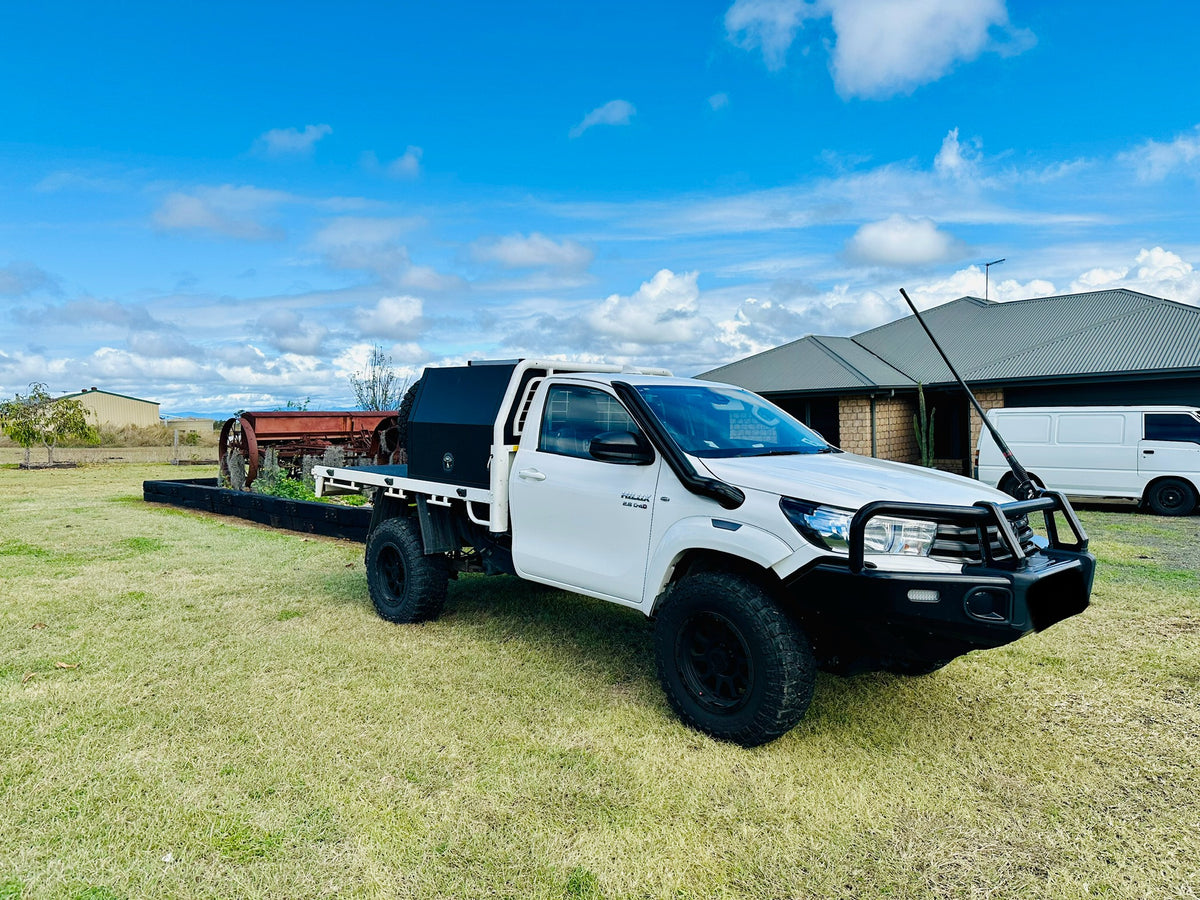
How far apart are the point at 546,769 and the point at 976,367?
59.0 ft

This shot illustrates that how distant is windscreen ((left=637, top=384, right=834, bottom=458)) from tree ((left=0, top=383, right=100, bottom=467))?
1074 inches

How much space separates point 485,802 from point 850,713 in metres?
2.05

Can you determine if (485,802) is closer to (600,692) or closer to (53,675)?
(600,692)

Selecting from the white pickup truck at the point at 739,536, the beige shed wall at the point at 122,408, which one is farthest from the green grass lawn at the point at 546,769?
the beige shed wall at the point at 122,408

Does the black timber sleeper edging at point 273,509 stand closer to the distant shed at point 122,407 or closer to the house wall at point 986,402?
the house wall at point 986,402

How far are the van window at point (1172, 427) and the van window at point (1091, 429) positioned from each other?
41 cm

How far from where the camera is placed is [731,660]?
12.8ft

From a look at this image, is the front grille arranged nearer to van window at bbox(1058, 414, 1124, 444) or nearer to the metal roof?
van window at bbox(1058, 414, 1124, 444)

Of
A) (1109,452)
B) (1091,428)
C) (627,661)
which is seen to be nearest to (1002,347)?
(1091,428)

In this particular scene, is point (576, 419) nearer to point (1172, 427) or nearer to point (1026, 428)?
point (1026, 428)

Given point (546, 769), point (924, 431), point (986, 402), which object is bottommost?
point (546, 769)

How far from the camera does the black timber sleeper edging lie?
10.3m

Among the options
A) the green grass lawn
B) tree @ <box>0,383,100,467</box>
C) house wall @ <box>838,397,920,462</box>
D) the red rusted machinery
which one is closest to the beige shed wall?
tree @ <box>0,383,100,467</box>

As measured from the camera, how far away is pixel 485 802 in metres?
3.33
